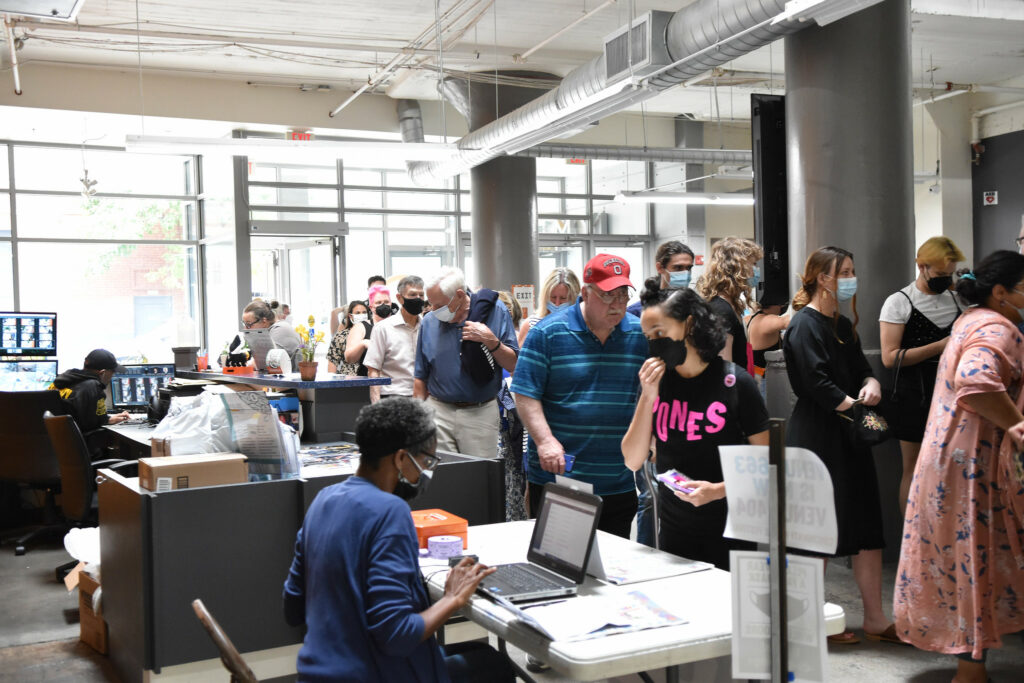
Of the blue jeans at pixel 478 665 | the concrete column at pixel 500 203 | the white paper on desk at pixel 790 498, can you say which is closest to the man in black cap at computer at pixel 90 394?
the blue jeans at pixel 478 665

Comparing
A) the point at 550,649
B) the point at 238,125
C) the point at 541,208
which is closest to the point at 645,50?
the point at 550,649

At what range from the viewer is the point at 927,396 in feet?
15.3

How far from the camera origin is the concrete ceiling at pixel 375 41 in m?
8.80

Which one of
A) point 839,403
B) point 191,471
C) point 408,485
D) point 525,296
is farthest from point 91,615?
point 525,296

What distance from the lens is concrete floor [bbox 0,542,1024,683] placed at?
3555mm

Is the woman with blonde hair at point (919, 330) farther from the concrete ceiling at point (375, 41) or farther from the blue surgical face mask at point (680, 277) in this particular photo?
the concrete ceiling at point (375, 41)

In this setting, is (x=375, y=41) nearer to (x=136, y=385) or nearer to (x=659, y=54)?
(x=659, y=54)

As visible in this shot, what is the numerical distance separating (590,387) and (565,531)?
975 mm

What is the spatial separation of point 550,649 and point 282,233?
1121cm

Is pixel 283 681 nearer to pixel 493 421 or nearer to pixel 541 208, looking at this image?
pixel 493 421

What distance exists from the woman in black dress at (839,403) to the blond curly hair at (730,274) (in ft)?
1.33

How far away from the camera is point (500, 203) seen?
11.1m

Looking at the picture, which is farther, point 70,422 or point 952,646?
point 70,422

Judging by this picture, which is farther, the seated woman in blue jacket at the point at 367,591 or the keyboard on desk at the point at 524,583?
the keyboard on desk at the point at 524,583
